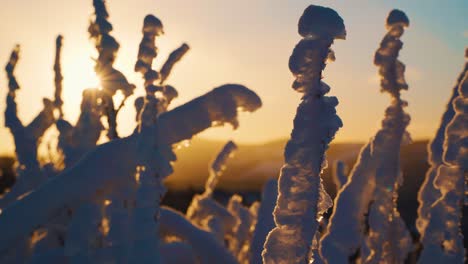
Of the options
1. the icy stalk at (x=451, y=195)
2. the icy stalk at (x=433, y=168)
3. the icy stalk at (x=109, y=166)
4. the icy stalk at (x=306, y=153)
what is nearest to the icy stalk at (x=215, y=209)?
the icy stalk at (x=109, y=166)

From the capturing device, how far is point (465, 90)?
3400 mm

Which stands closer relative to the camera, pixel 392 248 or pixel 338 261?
pixel 338 261

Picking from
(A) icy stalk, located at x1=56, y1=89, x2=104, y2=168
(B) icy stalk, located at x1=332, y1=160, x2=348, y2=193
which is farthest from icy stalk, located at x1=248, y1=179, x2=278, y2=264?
(B) icy stalk, located at x1=332, y1=160, x2=348, y2=193

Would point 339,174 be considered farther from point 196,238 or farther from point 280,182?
point 280,182

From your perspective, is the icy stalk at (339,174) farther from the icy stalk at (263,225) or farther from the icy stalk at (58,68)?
the icy stalk at (58,68)

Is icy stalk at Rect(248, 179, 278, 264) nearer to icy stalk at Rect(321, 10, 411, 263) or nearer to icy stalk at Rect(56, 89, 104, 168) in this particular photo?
icy stalk at Rect(321, 10, 411, 263)

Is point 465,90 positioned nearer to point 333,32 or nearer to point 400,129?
point 400,129

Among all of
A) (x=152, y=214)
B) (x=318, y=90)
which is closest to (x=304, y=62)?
(x=318, y=90)

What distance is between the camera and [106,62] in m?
4.87

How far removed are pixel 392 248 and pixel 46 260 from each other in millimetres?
3530

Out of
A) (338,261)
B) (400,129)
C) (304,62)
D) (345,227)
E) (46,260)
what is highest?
(304,62)

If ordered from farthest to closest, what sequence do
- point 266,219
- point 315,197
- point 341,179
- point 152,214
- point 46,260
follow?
point 341,179
point 46,260
point 266,219
point 152,214
point 315,197

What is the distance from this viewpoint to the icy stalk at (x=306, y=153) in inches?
80.7

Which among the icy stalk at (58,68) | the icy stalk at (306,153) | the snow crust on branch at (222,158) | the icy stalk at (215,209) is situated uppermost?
the icy stalk at (58,68)
